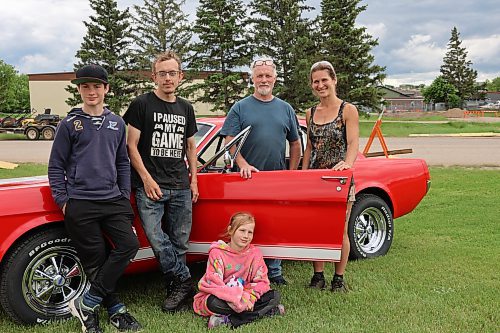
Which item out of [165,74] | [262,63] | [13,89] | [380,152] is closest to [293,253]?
[262,63]

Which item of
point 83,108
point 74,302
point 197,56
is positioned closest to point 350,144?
point 83,108

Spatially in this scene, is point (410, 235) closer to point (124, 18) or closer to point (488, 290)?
point (488, 290)

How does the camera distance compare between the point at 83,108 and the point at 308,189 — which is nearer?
the point at 83,108

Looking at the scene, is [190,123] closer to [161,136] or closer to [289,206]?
[161,136]

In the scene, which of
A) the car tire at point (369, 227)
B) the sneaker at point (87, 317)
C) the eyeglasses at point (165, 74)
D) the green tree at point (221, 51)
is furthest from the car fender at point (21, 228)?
the green tree at point (221, 51)

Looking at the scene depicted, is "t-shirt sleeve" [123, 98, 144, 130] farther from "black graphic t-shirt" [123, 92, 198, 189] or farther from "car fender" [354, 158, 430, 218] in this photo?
"car fender" [354, 158, 430, 218]

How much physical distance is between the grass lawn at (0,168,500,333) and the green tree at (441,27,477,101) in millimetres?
75520

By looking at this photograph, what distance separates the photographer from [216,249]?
3.92 metres

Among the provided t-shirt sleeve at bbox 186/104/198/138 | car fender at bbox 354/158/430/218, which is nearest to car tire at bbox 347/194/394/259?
car fender at bbox 354/158/430/218

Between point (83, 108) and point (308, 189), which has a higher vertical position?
point (83, 108)

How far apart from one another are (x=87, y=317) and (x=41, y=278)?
1.50 feet

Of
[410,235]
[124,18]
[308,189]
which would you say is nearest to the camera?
[308,189]

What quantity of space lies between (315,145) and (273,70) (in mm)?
726

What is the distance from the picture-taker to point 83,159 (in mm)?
3424
